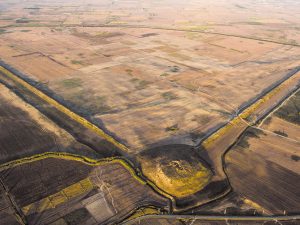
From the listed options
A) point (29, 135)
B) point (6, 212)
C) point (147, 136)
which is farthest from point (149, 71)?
point (6, 212)

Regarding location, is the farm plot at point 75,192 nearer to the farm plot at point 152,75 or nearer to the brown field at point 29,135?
the brown field at point 29,135

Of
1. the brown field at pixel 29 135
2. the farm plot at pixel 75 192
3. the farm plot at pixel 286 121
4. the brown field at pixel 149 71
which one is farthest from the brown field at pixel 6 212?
the farm plot at pixel 286 121

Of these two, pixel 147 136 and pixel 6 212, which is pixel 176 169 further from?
pixel 6 212

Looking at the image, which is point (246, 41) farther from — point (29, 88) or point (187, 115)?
point (29, 88)

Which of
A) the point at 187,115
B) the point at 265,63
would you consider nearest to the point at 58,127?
the point at 187,115

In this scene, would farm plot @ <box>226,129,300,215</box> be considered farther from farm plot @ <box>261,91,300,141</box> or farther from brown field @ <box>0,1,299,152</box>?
brown field @ <box>0,1,299,152</box>

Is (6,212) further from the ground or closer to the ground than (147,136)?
closer to the ground

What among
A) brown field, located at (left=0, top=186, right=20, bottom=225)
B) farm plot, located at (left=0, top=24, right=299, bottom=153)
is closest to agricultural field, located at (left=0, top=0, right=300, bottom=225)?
brown field, located at (left=0, top=186, right=20, bottom=225)
